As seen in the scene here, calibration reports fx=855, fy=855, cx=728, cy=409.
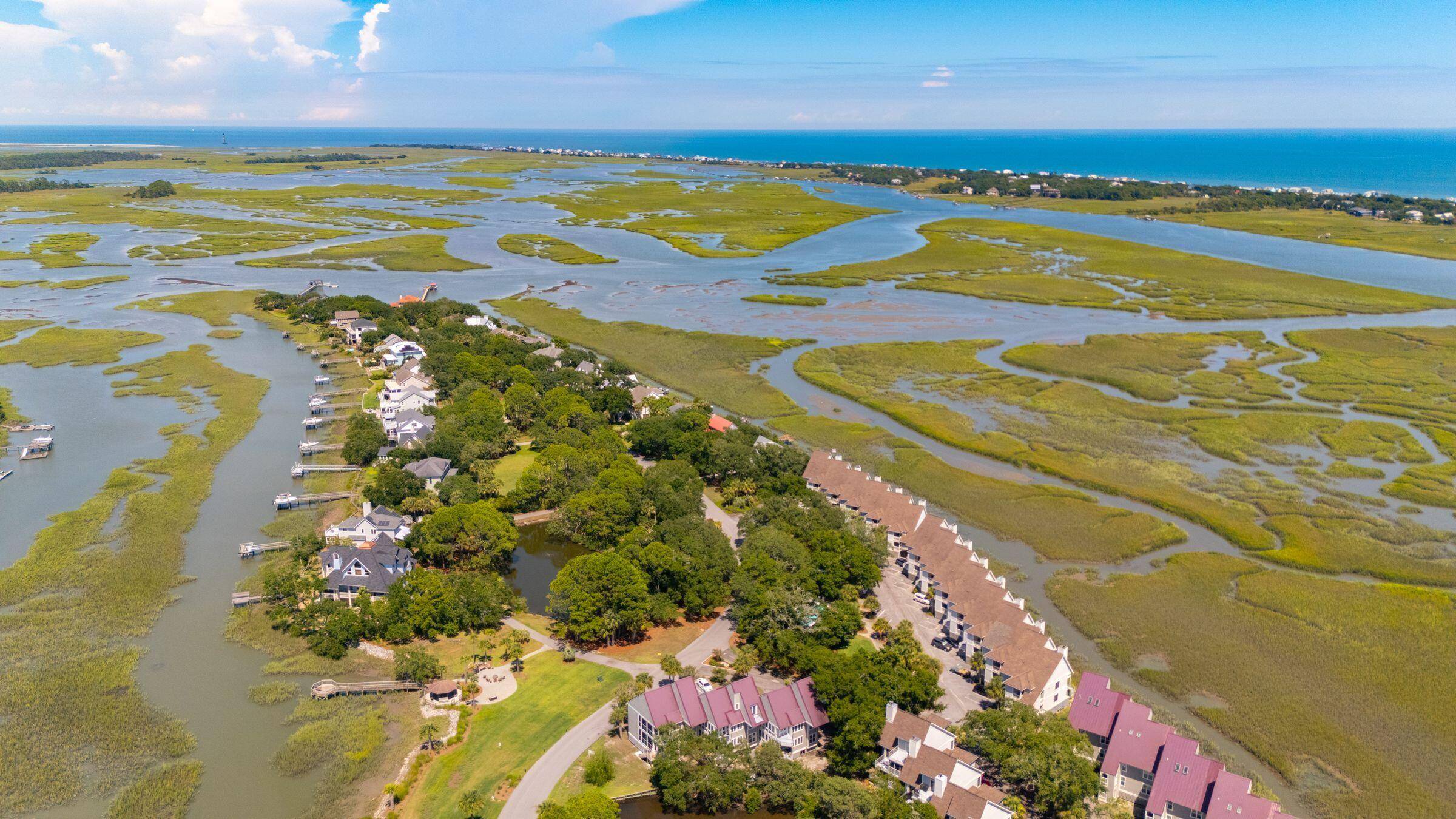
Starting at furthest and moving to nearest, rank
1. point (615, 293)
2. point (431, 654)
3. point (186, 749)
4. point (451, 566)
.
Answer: point (615, 293) → point (451, 566) → point (431, 654) → point (186, 749)

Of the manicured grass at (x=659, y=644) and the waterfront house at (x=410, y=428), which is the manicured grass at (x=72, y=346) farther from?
the manicured grass at (x=659, y=644)

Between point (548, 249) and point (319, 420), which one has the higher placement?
point (548, 249)

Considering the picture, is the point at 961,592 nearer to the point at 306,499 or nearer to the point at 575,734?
the point at 575,734

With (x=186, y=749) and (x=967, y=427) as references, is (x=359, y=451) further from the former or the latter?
(x=967, y=427)

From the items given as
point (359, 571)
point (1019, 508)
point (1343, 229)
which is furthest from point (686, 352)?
point (1343, 229)

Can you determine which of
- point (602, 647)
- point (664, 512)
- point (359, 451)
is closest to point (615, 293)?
point (359, 451)

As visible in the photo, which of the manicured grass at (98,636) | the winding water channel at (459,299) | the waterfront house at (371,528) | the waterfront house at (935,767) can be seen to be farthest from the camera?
the waterfront house at (371,528)

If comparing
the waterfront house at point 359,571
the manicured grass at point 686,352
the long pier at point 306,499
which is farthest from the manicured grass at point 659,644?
the manicured grass at point 686,352
